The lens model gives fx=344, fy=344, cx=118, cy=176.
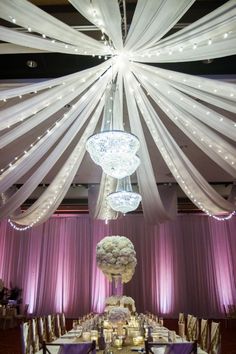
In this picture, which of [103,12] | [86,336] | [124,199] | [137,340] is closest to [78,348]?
[137,340]

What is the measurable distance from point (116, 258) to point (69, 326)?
6.08 m

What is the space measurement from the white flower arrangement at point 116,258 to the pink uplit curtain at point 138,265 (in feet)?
23.1

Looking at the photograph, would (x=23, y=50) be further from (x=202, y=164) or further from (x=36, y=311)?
(x=36, y=311)

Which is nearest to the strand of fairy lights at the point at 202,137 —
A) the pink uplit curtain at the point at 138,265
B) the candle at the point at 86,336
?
the candle at the point at 86,336

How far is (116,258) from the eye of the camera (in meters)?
4.25

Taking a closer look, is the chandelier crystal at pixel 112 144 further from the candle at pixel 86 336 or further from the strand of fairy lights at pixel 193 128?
the candle at pixel 86 336

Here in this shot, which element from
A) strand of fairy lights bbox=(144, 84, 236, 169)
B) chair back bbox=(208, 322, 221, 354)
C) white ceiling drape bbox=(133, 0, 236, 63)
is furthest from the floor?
white ceiling drape bbox=(133, 0, 236, 63)

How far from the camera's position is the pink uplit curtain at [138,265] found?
1082 centimetres

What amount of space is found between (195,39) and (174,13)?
0.98 feet

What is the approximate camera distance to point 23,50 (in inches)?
122

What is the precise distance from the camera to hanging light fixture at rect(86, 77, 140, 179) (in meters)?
2.90

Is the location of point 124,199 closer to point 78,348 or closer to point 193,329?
point 193,329

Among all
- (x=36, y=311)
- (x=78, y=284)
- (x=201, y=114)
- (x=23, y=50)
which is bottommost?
(x=36, y=311)

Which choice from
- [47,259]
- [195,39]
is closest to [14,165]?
[195,39]
